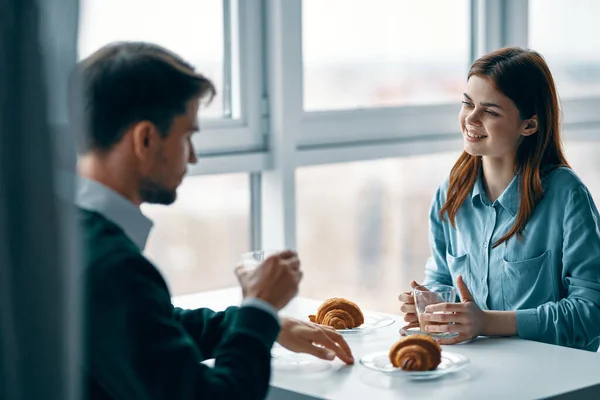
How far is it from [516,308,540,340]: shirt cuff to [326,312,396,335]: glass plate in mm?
264

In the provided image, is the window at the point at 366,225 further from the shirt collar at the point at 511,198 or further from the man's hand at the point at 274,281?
the man's hand at the point at 274,281

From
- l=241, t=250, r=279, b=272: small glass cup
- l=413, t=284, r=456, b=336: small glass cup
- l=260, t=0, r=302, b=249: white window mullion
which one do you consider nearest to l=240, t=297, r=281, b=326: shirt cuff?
l=241, t=250, r=279, b=272: small glass cup

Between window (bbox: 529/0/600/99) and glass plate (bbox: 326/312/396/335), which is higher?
window (bbox: 529/0/600/99)

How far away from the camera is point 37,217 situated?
121cm

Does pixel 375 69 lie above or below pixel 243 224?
above

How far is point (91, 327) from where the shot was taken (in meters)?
1.24

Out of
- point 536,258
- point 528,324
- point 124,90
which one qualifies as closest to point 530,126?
point 536,258

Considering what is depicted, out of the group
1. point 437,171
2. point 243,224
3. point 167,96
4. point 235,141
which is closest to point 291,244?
point 243,224

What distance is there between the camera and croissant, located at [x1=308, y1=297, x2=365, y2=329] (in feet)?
6.44

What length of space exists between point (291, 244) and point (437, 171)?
0.78 meters

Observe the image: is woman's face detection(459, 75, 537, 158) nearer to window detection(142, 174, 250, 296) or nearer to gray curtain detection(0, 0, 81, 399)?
window detection(142, 174, 250, 296)

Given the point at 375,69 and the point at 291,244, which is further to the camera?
the point at 375,69

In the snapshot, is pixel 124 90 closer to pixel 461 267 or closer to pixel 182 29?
pixel 461 267

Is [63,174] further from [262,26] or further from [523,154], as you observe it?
[262,26]
